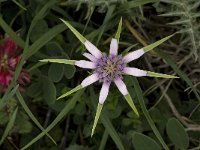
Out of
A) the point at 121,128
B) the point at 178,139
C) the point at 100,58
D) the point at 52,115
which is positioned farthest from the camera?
the point at 52,115

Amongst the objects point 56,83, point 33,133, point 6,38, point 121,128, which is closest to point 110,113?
point 121,128

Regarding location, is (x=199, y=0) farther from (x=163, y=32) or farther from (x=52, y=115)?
(x=52, y=115)

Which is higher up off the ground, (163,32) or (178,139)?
(163,32)

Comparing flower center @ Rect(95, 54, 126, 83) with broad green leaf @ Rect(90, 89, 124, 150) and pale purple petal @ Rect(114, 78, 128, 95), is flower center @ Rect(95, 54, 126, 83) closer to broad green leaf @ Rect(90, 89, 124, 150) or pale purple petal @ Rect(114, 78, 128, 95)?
pale purple petal @ Rect(114, 78, 128, 95)

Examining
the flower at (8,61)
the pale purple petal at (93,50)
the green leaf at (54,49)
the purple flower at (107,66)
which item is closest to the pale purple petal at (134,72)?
the purple flower at (107,66)

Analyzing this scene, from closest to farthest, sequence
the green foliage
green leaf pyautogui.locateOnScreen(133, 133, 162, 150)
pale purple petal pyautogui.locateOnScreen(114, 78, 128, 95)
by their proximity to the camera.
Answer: pale purple petal pyautogui.locateOnScreen(114, 78, 128, 95) → green leaf pyautogui.locateOnScreen(133, 133, 162, 150) → the green foliage

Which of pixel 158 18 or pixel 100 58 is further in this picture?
pixel 158 18

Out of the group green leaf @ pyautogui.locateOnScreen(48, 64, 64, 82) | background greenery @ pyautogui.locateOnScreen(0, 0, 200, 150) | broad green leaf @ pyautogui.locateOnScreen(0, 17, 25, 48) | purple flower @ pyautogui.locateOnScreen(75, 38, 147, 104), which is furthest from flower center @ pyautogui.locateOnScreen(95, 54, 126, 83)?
broad green leaf @ pyautogui.locateOnScreen(0, 17, 25, 48)
